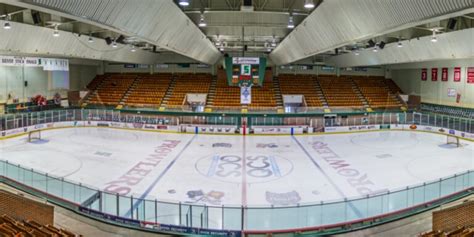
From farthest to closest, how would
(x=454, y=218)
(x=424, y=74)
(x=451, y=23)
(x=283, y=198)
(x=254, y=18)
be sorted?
(x=424, y=74)
(x=451, y=23)
(x=254, y=18)
(x=283, y=198)
(x=454, y=218)

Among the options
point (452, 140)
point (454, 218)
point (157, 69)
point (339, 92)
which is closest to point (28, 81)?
point (157, 69)

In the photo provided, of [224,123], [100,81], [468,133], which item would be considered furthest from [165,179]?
[100,81]

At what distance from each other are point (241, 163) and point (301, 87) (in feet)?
70.1

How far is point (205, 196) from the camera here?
1375cm

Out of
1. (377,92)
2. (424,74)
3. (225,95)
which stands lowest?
(225,95)

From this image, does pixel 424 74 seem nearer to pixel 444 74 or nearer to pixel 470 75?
pixel 444 74

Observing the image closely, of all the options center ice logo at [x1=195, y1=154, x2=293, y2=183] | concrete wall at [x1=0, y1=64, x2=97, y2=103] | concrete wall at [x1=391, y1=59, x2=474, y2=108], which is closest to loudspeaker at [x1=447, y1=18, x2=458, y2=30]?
center ice logo at [x1=195, y1=154, x2=293, y2=183]

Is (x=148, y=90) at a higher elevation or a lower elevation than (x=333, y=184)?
higher

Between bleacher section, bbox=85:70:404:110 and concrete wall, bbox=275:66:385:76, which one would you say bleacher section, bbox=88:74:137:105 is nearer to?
bleacher section, bbox=85:70:404:110

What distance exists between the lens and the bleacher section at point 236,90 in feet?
117

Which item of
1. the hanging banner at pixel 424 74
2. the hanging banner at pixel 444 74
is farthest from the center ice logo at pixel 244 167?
the hanging banner at pixel 424 74

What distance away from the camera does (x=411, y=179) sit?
628 inches

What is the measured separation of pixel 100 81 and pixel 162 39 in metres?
27.3

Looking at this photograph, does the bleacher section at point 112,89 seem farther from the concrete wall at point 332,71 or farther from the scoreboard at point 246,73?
the concrete wall at point 332,71
